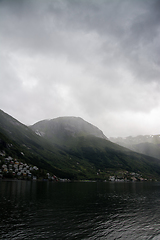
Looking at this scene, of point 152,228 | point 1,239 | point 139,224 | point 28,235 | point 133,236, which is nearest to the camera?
point 1,239

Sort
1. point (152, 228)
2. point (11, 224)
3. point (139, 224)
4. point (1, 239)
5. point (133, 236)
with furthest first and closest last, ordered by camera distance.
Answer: point (139, 224) → point (152, 228) → point (11, 224) → point (133, 236) → point (1, 239)

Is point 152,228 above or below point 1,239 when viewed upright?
below

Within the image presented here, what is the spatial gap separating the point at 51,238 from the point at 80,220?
13613 mm

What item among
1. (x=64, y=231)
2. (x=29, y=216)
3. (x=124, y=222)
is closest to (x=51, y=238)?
(x=64, y=231)

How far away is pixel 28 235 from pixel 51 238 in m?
4.73

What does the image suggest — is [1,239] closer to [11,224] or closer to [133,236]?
[11,224]

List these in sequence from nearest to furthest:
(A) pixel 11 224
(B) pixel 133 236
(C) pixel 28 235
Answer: (C) pixel 28 235 → (B) pixel 133 236 → (A) pixel 11 224

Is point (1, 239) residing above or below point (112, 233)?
above

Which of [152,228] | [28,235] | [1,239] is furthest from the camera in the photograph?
[152,228]

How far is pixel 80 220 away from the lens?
1539 inches

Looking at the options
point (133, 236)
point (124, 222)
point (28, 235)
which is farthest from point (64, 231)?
point (124, 222)

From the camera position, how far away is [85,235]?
97.7ft

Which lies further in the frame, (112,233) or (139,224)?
(139,224)

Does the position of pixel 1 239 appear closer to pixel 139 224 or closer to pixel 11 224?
pixel 11 224
